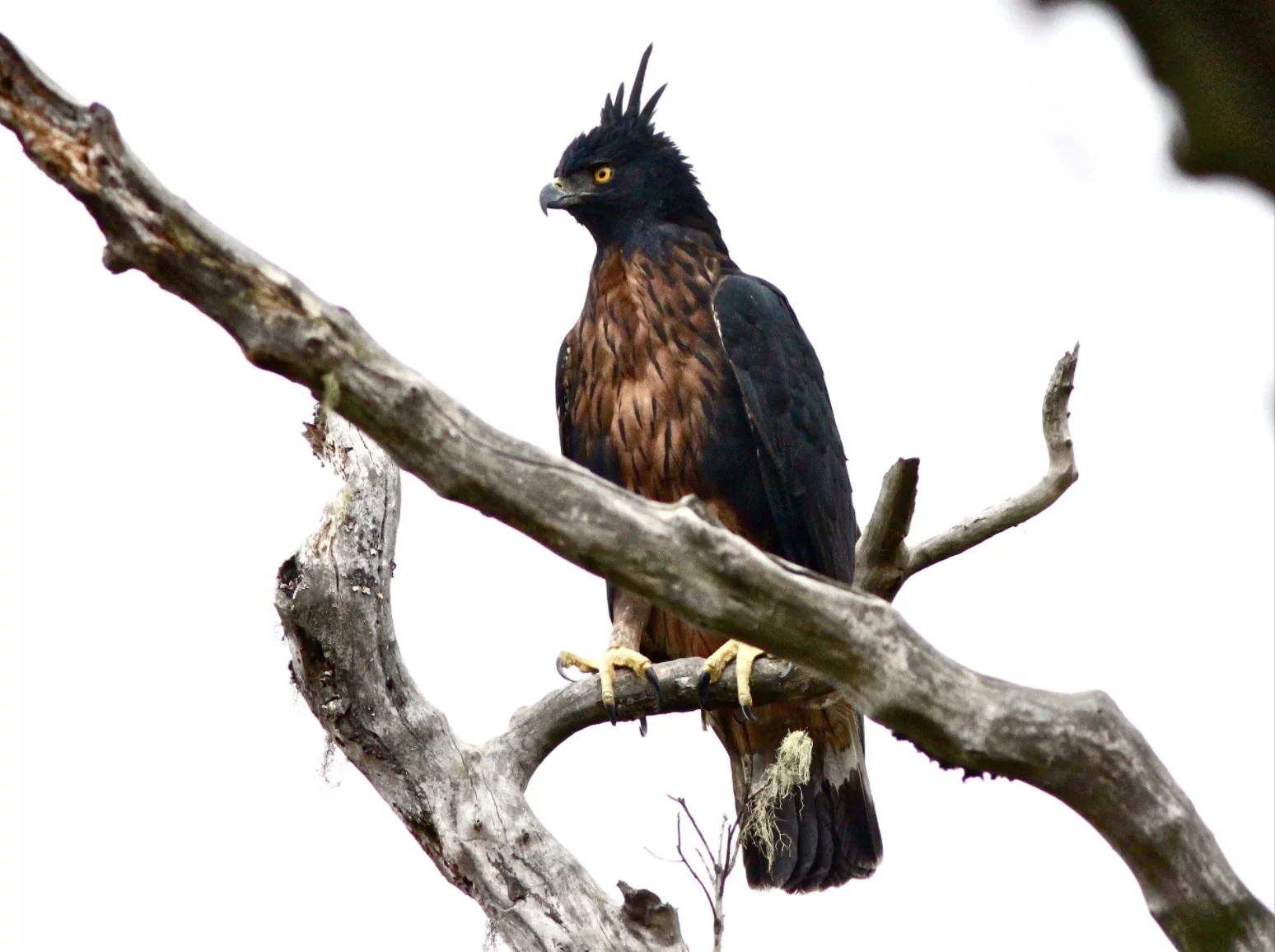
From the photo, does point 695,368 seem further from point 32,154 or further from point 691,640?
point 32,154

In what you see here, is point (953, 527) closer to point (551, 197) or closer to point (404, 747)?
point (404, 747)

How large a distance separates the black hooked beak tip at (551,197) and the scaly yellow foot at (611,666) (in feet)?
6.52

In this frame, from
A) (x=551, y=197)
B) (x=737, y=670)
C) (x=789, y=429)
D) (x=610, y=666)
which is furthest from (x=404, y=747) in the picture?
(x=551, y=197)

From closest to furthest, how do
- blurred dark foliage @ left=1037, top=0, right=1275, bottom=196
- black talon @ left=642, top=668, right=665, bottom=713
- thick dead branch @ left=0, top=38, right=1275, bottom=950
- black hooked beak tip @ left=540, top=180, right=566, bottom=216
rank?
1. blurred dark foliage @ left=1037, top=0, right=1275, bottom=196
2. thick dead branch @ left=0, top=38, right=1275, bottom=950
3. black talon @ left=642, top=668, right=665, bottom=713
4. black hooked beak tip @ left=540, top=180, right=566, bottom=216

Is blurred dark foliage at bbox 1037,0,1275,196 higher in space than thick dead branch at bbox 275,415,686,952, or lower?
lower

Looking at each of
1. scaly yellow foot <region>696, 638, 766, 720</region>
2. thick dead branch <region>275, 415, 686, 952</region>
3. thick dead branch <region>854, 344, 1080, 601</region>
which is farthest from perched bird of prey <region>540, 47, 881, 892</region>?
thick dead branch <region>275, 415, 686, 952</region>

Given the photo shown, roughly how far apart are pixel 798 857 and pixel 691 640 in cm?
89

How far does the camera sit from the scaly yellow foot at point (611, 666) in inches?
178

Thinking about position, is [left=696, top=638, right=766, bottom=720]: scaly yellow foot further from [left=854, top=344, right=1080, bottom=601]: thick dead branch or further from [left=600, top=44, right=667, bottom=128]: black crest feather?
[left=600, top=44, right=667, bottom=128]: black crest feather

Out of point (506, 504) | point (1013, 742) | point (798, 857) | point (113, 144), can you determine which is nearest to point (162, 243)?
point (113, 144)

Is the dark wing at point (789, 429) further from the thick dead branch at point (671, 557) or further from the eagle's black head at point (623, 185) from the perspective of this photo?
the thick dead branch at point (671, 557)

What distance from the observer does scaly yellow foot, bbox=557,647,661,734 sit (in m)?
4.52

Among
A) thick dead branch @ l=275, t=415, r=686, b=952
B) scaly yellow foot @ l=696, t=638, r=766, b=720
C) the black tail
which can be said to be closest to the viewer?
thick dead branch @ l=275, t=415, r=686, b=952

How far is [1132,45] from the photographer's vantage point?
844mm
